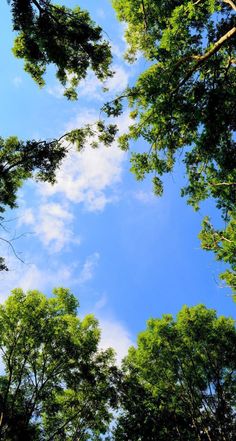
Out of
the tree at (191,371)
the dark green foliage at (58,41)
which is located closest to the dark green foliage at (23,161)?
the dark green foliage at (58,41)

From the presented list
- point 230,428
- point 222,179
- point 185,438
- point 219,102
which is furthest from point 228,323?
point 219,102

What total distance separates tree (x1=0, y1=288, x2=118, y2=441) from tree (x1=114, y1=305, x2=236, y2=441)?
2.59m

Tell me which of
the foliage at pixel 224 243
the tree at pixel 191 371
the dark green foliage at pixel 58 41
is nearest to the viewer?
the dark green foliage at pixel 58 41

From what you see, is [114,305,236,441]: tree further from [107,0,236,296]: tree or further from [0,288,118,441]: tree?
[107,0,236,296]: tree

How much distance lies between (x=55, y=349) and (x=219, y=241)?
10.8 meters

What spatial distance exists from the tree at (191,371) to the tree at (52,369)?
8.51 feet

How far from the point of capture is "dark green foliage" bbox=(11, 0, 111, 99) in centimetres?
845

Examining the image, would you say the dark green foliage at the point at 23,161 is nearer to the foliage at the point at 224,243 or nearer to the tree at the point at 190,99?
the tree at the point at 190,99

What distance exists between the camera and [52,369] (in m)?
18.1

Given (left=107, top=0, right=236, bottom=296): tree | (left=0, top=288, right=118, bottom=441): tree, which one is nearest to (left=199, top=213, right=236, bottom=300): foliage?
(left=107, top=0, right=236, bottom=296): tree

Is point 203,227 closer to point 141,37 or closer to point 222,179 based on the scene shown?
point 222,179

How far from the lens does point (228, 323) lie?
874 inches

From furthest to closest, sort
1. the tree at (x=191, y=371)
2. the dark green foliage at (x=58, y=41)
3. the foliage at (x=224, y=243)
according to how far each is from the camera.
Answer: the tree at (x=191, y=371), the foliage at (x=224, y=243), the dark green foliage at (x=58, y=41)

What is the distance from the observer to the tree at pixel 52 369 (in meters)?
17.6
